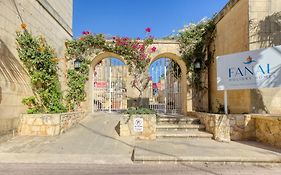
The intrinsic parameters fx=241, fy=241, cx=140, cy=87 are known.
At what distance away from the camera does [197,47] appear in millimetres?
10289

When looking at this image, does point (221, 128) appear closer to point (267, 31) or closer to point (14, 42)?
point (267, 31)

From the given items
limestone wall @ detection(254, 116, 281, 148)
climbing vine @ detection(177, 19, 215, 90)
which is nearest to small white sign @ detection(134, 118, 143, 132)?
limestone wall @ detection(254, 116, 281, 148)

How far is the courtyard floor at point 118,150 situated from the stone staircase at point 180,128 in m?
0.35

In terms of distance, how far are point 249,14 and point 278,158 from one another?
448 cm

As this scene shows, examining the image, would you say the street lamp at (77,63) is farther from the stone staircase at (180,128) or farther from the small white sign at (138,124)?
the small white sign at (138,124)

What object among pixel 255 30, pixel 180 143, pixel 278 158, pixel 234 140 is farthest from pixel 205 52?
pixel 278 158

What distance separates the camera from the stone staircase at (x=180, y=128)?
7.27 m

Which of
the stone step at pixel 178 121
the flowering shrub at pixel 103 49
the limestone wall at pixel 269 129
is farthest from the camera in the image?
the flowering shrub at pixel 103 49

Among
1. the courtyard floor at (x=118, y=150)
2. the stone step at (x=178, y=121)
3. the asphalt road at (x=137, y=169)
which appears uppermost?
the stone step at (x=178, y=121)

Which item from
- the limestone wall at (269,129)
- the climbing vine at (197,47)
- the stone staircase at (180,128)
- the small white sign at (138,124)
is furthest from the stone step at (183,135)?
the climbing vine at (197,47)

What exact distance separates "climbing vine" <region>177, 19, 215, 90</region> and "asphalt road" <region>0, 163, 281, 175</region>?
5.92 metres

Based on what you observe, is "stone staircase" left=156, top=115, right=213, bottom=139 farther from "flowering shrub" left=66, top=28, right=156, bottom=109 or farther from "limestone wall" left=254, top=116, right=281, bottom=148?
"flowering shrub" left=66, top=28, right=156, bottom=109

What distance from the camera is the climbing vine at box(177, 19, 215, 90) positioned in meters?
10.2

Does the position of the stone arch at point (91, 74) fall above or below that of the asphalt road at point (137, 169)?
above
